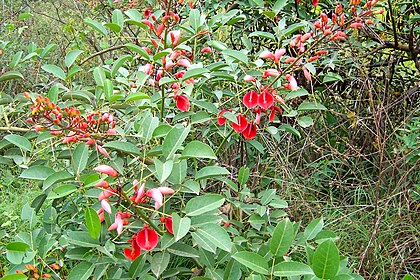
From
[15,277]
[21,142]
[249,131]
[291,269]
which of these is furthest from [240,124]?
[15,277]

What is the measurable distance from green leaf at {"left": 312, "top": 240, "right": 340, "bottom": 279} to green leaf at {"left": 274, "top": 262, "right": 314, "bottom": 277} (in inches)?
4.0

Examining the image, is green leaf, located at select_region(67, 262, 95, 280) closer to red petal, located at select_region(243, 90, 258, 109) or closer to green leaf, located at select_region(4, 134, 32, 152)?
green leaf, located at select_region(4, 134, 32, 152)

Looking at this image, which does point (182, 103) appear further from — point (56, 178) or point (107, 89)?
point (56, 178)

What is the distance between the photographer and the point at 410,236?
7.27ft

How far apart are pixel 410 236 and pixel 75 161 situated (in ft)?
4.87

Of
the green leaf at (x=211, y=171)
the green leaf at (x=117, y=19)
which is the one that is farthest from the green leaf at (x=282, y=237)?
the green leaf at (x=117, y=19)

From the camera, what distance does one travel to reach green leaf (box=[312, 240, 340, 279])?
1.08 m

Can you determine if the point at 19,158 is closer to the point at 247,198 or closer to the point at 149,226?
the point at 149,226

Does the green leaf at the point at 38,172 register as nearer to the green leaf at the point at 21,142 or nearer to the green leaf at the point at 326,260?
the green leaf at the point at 21,142

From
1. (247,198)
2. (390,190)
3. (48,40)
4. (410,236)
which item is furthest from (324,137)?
(48,40)

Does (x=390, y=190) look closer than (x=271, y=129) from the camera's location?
No

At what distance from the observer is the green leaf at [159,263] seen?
1362 millimetres

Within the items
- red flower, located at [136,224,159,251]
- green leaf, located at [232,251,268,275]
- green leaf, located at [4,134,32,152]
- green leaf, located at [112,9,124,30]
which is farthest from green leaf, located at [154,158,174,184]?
green leaf, located at [112,9,124,30]

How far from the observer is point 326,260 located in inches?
42.8
